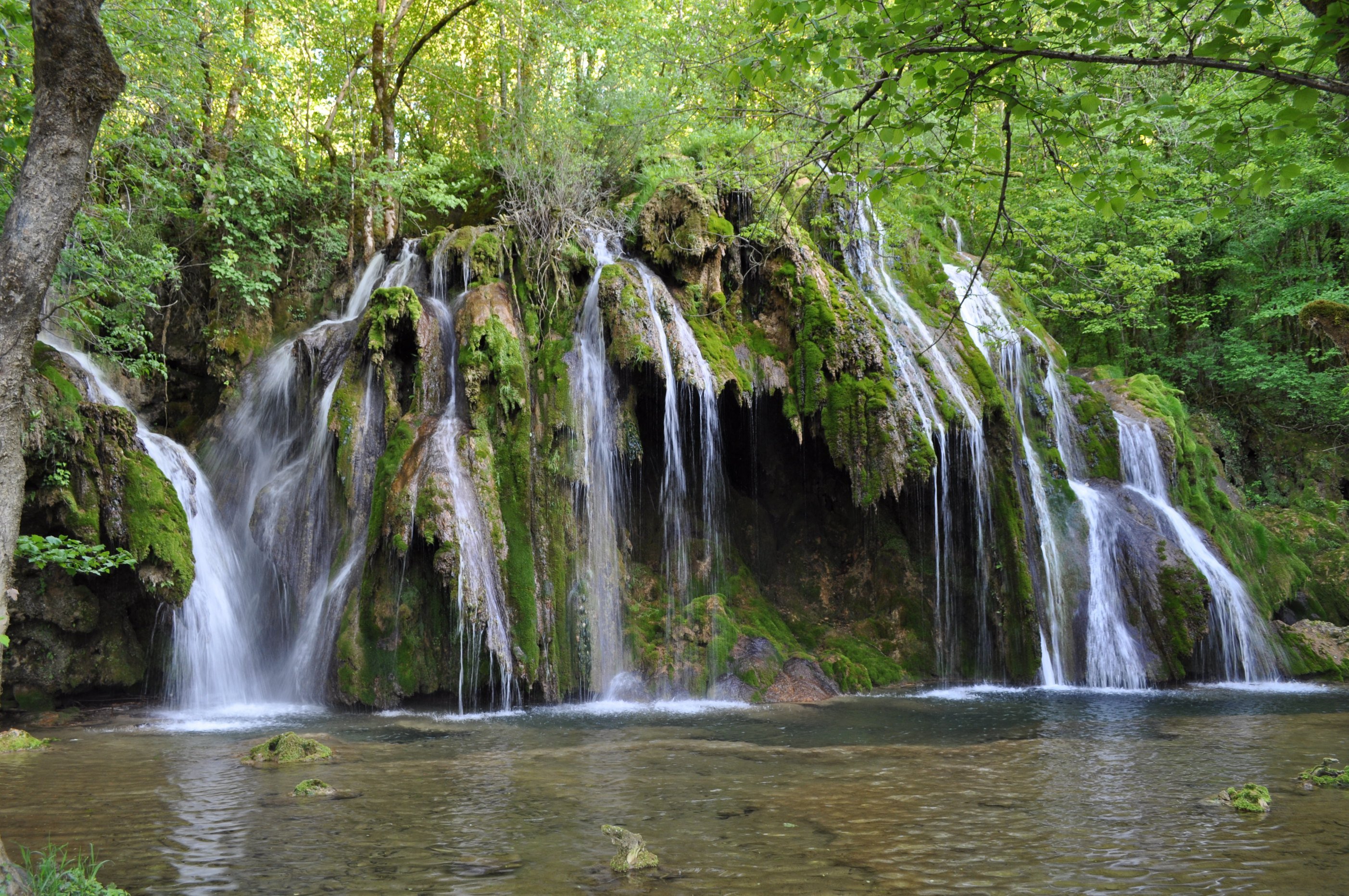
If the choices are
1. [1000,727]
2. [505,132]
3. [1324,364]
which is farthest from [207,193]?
[1324,364]

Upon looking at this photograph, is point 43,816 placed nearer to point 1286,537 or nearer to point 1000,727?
point 1000,727

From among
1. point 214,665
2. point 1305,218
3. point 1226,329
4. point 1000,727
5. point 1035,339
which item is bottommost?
point 1000,727

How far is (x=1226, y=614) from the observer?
42.2ft

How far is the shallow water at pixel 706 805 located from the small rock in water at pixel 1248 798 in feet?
0.48

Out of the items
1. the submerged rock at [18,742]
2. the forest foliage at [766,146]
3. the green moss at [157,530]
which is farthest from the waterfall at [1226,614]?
the submerged rock at [18,742]

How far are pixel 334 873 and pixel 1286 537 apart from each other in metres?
17.6

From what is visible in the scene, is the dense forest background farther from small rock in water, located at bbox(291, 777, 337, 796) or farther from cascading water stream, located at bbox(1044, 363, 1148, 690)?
small rock in water, located at bbox(291, 777, 337, 796)

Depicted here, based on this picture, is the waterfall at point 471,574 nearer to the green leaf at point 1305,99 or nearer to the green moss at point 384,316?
the green moss at point 384,316

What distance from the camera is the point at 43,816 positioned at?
5.26 metres

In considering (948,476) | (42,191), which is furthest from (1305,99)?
(948,476)

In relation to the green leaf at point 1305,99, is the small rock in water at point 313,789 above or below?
below

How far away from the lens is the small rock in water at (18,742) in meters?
7.57

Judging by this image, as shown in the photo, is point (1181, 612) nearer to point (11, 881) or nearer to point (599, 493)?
point (599, 493)

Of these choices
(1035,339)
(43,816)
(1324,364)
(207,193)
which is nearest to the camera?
(43,816)
